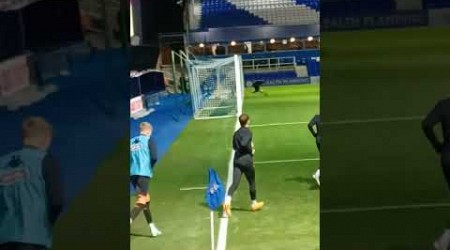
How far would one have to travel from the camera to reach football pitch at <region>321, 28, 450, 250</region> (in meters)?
1.32

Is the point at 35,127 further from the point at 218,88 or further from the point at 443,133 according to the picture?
the point at 218,88

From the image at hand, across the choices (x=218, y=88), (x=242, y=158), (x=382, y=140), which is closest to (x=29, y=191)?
(x=382, y=140)

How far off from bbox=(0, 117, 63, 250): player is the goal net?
5.84 m

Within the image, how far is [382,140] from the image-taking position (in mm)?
1370

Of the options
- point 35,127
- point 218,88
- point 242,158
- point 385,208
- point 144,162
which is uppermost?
point 35,127

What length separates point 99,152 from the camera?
1.36 m

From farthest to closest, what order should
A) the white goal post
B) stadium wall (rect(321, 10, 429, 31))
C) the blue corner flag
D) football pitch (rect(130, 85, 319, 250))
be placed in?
1. the white goal post
2. football pitch (rect(130, 85, 319, 250))
3. the blue corner flag
4. stadium wall (rect(321, 10, 429, 31))

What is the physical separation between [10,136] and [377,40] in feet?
2.48

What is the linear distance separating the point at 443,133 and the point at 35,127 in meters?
0.84

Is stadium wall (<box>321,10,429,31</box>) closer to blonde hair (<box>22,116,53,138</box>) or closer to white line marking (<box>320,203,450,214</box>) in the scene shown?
white line marking (<box>320,203,450,214</box>)

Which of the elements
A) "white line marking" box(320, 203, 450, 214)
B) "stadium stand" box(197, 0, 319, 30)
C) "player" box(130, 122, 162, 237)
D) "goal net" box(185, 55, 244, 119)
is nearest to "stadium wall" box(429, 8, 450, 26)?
"white line marking" box(320, 203, 450, 214)

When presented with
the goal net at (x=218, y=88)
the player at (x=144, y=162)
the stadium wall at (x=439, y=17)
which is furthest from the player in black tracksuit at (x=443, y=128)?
the goal net at (x=218, y=88)

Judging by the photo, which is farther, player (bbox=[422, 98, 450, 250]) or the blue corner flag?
the blue corner flag

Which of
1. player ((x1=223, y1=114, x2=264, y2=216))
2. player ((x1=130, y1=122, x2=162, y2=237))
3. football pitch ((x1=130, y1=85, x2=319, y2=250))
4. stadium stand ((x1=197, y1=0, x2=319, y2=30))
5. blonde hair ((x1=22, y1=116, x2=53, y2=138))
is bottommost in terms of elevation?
football pitch ((x1=130, y1=85, x2=319, y2=250))
